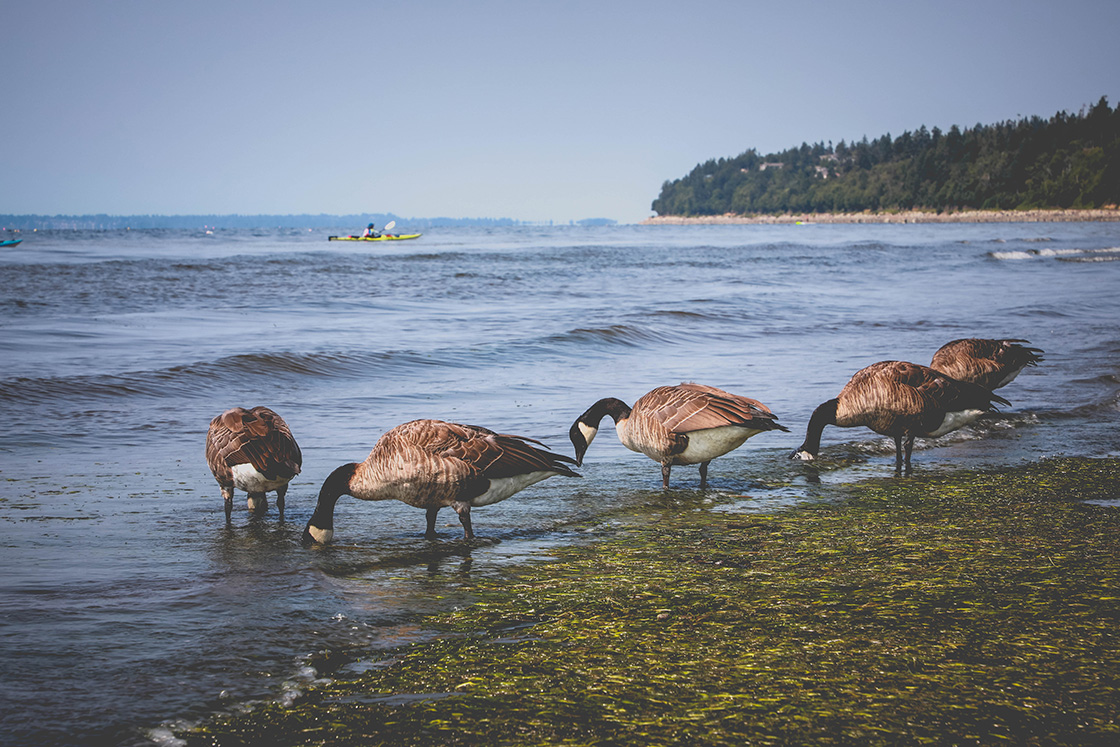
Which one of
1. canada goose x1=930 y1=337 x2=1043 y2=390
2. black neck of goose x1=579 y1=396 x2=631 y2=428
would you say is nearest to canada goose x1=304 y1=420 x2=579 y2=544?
black neck of goose x1=579 y1=396 x2=631 y2=428

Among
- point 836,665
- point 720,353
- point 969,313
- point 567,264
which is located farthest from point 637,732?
point 567,264

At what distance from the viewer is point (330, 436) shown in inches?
438

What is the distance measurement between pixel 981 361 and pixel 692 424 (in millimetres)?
5647

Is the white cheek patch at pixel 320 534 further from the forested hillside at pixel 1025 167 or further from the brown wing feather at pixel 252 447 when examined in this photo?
the forested hillside at pixel 1025 167

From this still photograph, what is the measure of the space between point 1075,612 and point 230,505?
247 inches

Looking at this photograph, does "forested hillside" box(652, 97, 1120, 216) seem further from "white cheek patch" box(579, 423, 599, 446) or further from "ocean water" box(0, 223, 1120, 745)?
"white cheek patch" box(579, 423, 599, 446)

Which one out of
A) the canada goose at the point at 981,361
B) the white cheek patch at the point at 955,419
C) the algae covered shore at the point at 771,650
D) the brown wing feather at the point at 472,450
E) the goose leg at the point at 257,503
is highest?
the canada goose at the point at 981,361

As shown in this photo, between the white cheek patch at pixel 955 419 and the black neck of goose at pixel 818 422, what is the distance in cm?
107

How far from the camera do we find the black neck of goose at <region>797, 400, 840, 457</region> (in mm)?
9148

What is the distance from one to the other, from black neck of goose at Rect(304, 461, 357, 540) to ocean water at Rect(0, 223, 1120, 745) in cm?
22

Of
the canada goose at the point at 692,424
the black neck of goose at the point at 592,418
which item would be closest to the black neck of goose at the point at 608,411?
the black neck of goose at the point at 592,418

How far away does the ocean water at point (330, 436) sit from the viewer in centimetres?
462

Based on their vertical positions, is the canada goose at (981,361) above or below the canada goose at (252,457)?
above

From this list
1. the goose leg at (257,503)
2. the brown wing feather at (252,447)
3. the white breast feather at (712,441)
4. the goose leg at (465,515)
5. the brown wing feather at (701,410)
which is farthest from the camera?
the white breast feather at (712,441)
